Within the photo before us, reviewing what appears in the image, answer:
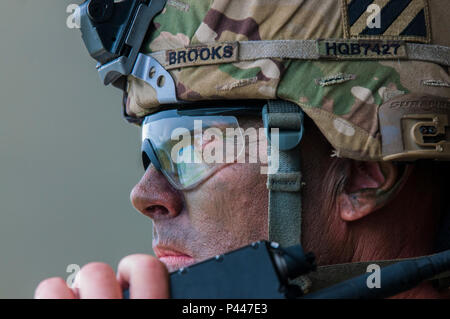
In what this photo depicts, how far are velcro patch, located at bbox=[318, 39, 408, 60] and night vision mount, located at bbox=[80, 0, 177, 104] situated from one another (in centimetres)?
42

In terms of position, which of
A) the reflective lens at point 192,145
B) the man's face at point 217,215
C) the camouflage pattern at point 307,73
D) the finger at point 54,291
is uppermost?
the camouflage pattern at point 307,73

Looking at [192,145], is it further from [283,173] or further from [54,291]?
[54,291]

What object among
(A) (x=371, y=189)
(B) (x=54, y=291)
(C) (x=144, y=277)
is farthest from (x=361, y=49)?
(B) (x=54, y=291)

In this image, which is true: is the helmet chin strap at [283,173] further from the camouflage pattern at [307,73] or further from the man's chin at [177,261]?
the man's chin at [177,261]

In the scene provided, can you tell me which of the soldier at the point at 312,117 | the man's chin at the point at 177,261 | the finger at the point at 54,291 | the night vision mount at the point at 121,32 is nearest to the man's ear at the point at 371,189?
the soldier at the point at 312,117

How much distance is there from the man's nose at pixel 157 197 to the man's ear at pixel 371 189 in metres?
0.40

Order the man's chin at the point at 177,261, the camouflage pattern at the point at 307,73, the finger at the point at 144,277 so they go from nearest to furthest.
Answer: the finger at the point at 144,277
the camouflage pattern at the point at 307,73
the man's chin at the point at 177,261

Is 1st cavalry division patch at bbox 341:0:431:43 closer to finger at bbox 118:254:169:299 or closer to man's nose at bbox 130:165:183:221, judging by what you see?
man's nose at bbox 130:165:183:221

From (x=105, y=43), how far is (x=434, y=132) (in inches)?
33.4

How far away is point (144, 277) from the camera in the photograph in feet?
4.81

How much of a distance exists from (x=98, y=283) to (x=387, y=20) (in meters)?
0.92

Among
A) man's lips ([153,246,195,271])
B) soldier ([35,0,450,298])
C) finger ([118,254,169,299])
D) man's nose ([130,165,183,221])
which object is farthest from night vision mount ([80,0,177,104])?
finger ([118,254,169,299])

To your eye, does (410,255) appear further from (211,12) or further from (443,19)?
(211,12)

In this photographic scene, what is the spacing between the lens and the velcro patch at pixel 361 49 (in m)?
1.74
